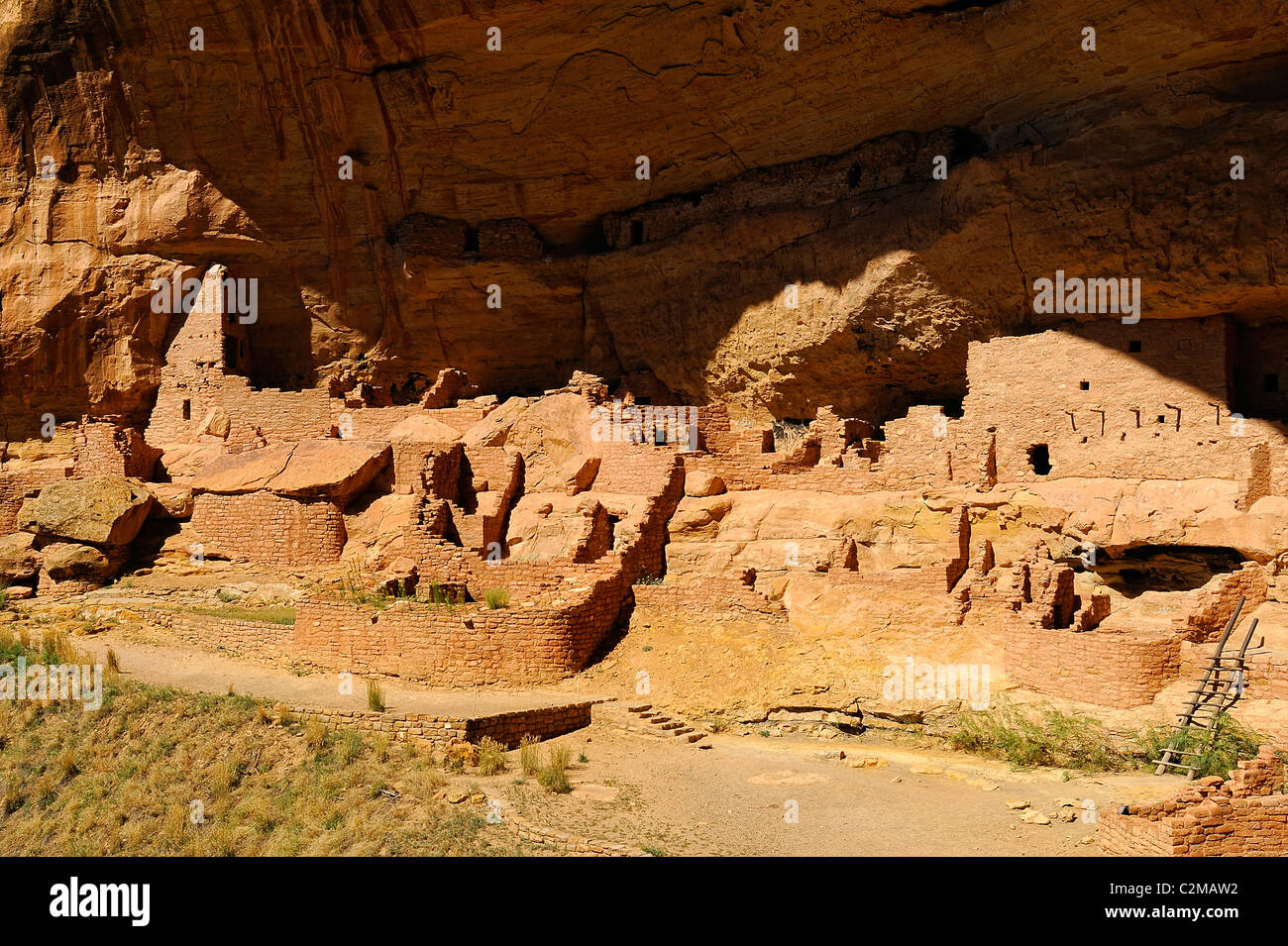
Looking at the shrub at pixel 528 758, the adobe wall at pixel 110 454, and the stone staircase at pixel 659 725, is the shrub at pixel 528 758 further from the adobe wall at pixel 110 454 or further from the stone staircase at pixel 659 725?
the adobe wall at pixel 110 454

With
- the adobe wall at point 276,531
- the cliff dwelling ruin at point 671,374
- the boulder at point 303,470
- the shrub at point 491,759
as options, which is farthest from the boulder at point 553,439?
the shrub at point 491,759

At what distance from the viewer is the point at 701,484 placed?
19297mm

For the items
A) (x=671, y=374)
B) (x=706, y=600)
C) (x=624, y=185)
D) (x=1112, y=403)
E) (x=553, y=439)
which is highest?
(x=624, y=185)

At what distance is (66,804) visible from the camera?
1301 centimetres

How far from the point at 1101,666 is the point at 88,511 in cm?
1483

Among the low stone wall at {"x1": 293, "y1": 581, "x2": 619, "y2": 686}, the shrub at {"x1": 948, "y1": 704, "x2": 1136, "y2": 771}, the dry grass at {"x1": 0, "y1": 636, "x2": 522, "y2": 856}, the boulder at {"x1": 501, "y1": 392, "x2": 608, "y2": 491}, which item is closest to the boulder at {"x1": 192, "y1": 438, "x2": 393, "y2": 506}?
the boulder at {"x1": 501, "y1": 392, "x2": 608, "y2": 491}

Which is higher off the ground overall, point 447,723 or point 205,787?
point 447,723

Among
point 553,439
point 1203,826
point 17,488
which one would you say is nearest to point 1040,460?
point 553,439

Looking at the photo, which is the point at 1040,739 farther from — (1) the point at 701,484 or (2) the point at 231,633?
(2) the point at 231,633

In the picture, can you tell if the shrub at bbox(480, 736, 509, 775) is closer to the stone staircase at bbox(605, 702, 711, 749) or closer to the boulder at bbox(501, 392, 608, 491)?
the stone staircase at bbox(605, 702, 711, 749)

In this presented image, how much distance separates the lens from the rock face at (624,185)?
17953 millimetres

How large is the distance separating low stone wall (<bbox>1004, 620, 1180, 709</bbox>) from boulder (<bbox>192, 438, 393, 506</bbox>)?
35.2ft

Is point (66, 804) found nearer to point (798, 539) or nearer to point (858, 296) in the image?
point (798, 539)

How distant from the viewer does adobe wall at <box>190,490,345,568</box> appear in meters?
19.3
